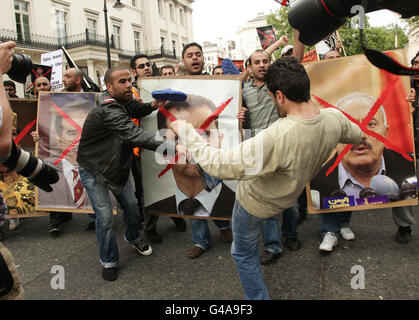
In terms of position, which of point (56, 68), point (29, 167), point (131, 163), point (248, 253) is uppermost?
point (56, 68)

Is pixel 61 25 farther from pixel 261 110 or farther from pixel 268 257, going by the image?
pixel 268 257

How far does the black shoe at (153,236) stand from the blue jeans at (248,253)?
1.68 metres

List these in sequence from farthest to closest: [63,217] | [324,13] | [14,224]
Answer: [63,217], [14,224], [324,13]

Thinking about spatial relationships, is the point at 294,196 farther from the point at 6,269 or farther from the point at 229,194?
the point at 6,269

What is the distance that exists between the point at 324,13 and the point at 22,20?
2555cm

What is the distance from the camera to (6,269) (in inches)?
56.4

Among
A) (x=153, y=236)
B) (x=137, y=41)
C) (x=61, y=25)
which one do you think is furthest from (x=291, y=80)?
(x=137, y=41)

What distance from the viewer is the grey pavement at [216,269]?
8.06 ft

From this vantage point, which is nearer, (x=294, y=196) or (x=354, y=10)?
(x=354, y=10)

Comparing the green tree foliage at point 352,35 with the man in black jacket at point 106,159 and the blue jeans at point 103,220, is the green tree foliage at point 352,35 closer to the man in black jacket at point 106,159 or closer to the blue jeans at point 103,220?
the man in black jacket at point 106,159

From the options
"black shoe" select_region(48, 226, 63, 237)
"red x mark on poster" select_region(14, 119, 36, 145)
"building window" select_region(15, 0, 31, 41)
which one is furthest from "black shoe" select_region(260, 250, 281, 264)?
"building window" select_region(15, 0, 31, 41)

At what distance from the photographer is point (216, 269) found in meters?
2.84
